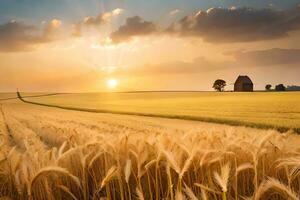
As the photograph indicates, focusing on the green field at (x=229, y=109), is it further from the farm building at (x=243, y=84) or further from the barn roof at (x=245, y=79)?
the barn roof at (x=245, y=79)

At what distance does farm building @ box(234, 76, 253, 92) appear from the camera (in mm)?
114688

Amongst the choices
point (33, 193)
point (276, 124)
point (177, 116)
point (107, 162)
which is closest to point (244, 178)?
point (107, 162)

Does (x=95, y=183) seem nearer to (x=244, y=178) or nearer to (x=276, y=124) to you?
(x=244, y=178)

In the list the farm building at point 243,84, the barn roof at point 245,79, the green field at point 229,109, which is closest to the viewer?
the green field at point 229,109

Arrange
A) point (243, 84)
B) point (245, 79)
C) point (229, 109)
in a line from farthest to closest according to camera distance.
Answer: point (245, 79)
point (243, 84)
point (229, 109)

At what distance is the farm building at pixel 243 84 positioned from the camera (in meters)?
115

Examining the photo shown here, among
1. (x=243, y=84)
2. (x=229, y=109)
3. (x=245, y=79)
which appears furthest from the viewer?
(x=245, y=79)

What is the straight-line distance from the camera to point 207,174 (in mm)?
4012

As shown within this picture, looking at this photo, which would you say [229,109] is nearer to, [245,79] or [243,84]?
[243,84]

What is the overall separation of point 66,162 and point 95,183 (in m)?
0.40

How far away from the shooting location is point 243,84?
Answer: 379 ft

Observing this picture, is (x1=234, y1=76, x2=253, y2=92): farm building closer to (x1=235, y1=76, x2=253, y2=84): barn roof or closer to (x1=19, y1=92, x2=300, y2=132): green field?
(x1=235, y1=76, x2=253, y2=84): barn roof

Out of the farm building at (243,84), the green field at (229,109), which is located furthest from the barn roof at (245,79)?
the green field at (229,109)

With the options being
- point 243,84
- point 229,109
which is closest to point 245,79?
point 243,84
